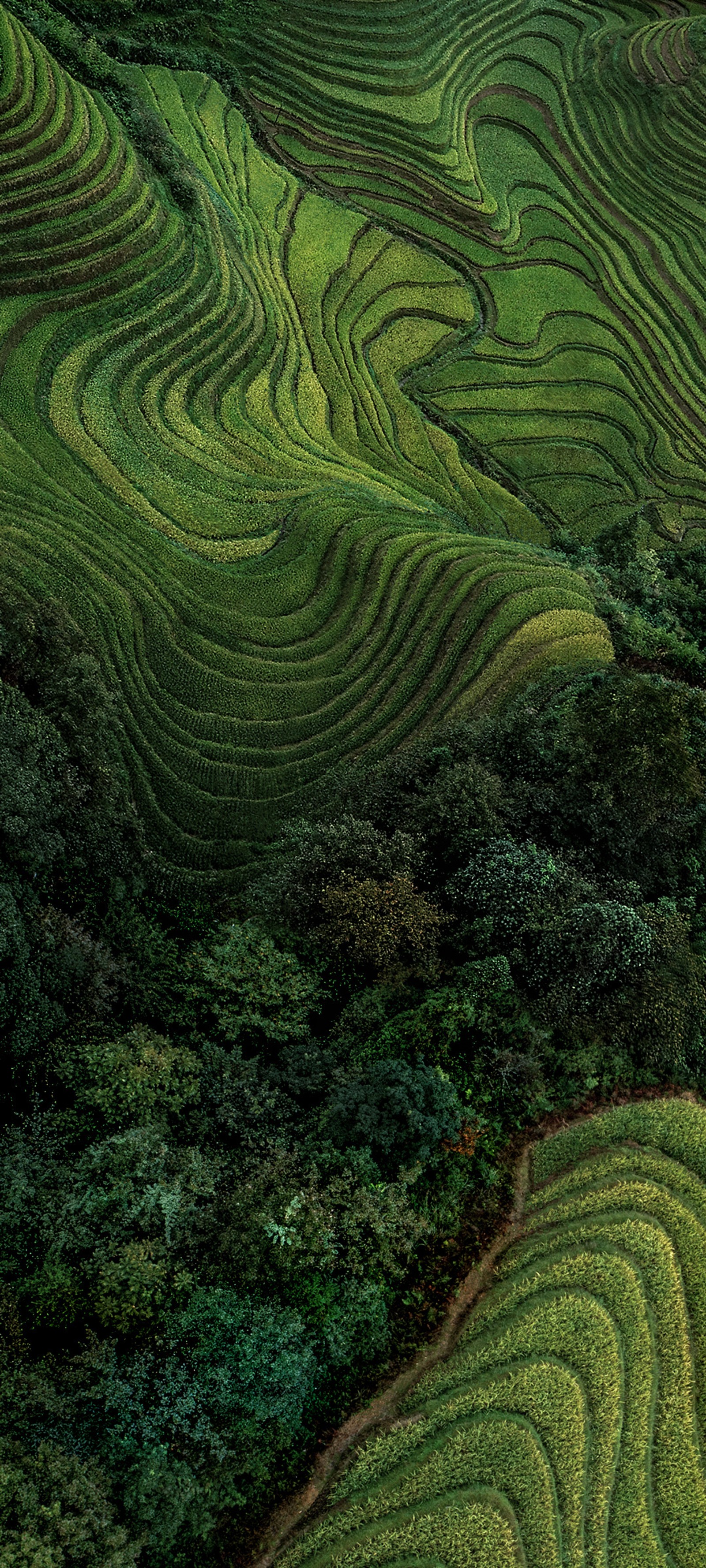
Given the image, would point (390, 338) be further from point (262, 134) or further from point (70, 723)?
point (70, 723)

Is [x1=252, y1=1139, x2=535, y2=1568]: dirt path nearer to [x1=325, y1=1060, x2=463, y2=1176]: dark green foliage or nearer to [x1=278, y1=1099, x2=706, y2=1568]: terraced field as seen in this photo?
[x1=278, y1=1099, x2=706, y2=1568]: terraced field

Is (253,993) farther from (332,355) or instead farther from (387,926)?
(332,355)

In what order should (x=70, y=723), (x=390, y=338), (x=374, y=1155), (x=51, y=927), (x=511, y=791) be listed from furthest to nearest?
1. (x=390, y=338)
2. (x=511, y=791)
3. (x=70, y=723)
4. (x=51, y=927)
5. (x=374, y=1155)

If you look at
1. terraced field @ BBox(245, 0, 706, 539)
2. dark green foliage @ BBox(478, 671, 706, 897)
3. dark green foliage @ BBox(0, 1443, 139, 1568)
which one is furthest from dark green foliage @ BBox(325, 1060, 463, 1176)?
terraced field @ BBox(245, 0, 706, 539)

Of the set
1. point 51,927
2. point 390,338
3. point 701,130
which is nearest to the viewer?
point 51,927

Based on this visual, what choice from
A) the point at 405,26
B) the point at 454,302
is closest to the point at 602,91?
the point at 405,26

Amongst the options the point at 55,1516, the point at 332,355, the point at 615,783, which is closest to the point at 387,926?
the point at 615,783
